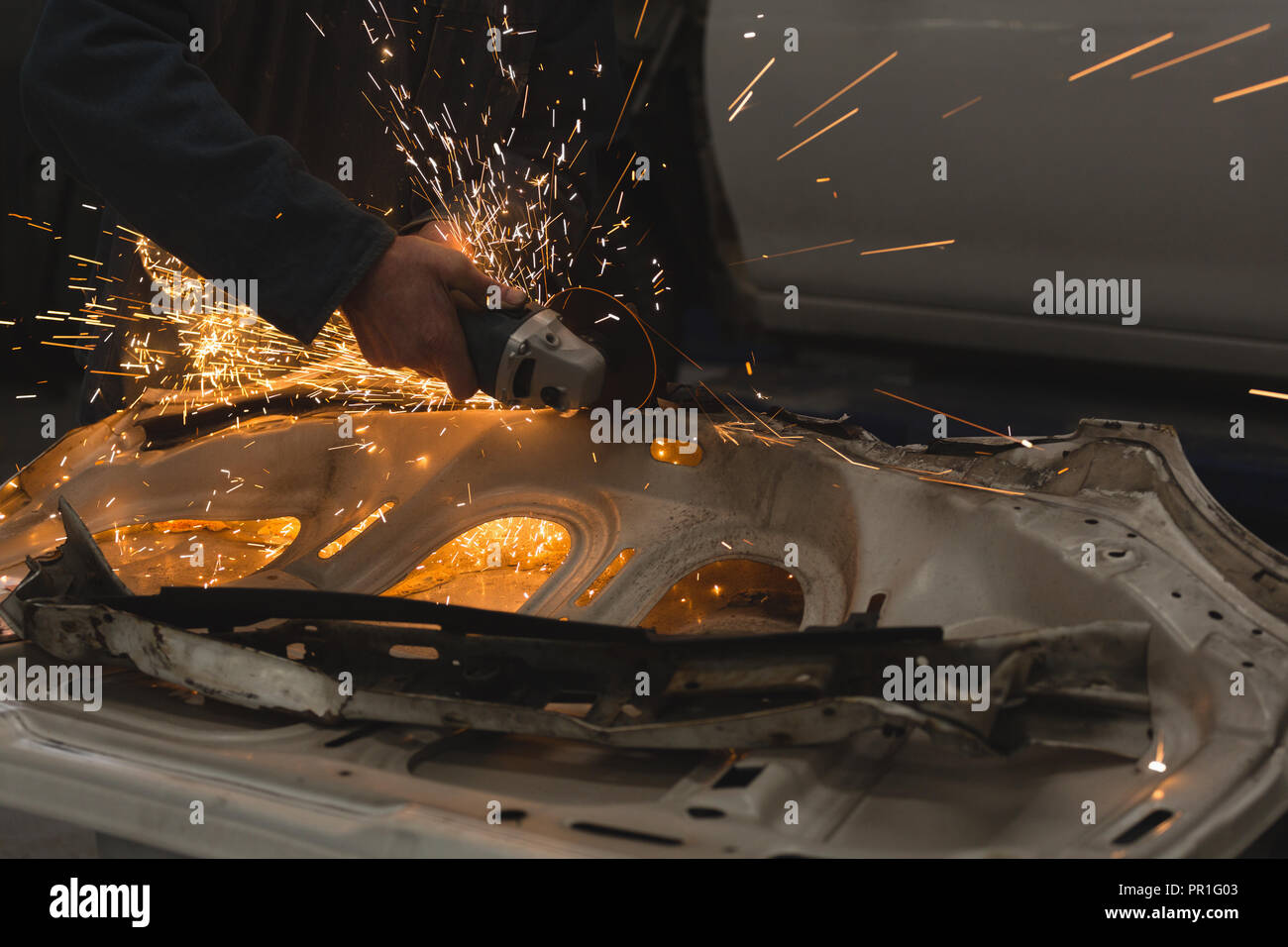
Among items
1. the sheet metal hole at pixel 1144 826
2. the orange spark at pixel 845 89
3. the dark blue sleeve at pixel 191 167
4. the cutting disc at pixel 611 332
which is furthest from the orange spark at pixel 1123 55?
the sheet metal hole at pixel 1144 826

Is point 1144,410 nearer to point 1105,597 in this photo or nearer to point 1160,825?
point 1105,597

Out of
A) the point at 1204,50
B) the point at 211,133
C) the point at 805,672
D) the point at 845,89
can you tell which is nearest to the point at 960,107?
the point at 845,89

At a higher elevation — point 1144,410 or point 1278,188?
point 1278,188

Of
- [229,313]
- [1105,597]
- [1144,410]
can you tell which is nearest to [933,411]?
[1144,410]

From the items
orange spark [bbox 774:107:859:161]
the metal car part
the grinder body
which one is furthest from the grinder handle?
orange spark [bbox 774:107:859:161]

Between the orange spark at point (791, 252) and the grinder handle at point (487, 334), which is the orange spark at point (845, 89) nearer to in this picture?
the orange spark at point (791, 252)

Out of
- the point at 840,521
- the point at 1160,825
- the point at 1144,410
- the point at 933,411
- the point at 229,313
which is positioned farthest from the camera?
the point at 933,411

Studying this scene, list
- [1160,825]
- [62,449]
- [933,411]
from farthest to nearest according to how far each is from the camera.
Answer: [933,411], [62,449], [1160,825]

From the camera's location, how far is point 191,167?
1.80 m

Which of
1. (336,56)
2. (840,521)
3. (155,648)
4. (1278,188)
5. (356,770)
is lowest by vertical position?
(356,770)

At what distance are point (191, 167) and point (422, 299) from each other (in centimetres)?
45

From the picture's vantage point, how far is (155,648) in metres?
1.54

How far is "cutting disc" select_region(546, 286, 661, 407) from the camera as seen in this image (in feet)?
6.45

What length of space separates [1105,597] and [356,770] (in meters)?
1.05
